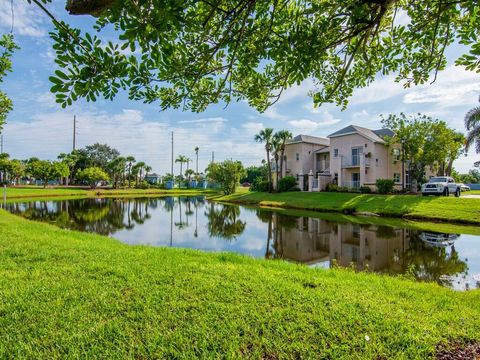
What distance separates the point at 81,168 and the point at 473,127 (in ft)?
256

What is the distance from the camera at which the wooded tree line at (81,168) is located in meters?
54.6

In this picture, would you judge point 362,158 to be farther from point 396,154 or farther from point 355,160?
point 396,154

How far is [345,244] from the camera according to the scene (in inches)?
479

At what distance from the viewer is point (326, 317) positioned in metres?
3.54

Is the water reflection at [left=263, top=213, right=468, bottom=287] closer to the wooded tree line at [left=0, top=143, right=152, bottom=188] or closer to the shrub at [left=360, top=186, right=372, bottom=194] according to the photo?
the shrub at [left=360, top=186, right=372, bottom=194]

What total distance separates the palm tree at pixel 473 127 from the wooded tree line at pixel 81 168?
59268 millimetres

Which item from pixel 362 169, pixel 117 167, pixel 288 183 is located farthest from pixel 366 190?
pixel 117 167

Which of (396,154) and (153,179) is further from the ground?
(396,154)

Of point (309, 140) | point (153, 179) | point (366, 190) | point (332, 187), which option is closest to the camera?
point (366, 190)

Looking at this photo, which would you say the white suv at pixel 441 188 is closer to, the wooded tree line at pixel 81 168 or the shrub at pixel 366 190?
the shrub at pixel 366 190

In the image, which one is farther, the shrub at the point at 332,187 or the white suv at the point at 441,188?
the shrub at the point at 332,187

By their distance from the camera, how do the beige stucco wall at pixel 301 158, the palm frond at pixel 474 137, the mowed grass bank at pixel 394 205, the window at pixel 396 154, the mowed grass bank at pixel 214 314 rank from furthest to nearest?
1. the beige stucco wall at pixel 301 158
2. the window at pixel 396 154
3. the palm frond at pixel 474 137
4. the mowed grass bank at pixel 394 205
5. the mowed grass bank at pixel 214 314

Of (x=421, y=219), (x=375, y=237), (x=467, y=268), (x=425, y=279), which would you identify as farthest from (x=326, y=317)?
(x=421, y=219)

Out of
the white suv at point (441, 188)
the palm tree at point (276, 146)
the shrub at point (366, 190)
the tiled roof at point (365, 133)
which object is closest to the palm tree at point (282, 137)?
the palm tree at point (276, 146)
